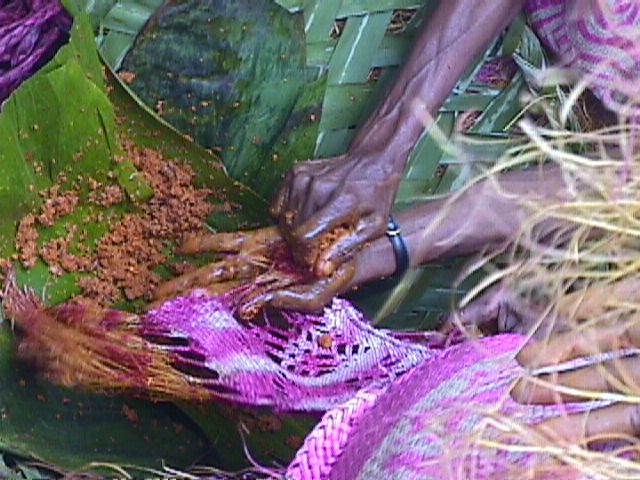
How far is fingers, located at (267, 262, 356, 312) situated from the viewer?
614 mm

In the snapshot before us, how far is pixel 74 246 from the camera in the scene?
2.19ft

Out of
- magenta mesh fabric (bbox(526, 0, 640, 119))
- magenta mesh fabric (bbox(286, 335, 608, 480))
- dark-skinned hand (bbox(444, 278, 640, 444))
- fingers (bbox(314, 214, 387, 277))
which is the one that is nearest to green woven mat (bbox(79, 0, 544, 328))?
magenta mesh fabric (bbox(526, 0, 640, 119))

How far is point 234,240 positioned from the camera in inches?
25.1

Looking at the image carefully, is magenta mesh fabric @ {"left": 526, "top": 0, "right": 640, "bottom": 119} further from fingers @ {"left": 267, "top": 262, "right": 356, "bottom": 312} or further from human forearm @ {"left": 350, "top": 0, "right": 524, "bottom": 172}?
fingers @ {"left": 267, "top": 262, "right": 356, "bottom": 312}

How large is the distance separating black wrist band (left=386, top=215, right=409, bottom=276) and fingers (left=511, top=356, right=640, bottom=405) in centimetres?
31

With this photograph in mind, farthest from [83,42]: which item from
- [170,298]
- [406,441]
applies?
[406,441]

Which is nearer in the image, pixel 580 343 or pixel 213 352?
pixel 580 343

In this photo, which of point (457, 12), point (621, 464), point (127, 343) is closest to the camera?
point (621, 464)

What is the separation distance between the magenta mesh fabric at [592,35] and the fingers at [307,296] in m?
0.19

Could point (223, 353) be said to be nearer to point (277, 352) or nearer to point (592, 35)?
point (277, 352)

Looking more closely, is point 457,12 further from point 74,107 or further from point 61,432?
point 61,432

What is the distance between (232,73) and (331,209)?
0.16 metres

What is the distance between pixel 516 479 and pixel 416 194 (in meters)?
0.45

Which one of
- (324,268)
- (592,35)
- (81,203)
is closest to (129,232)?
(81,203)
